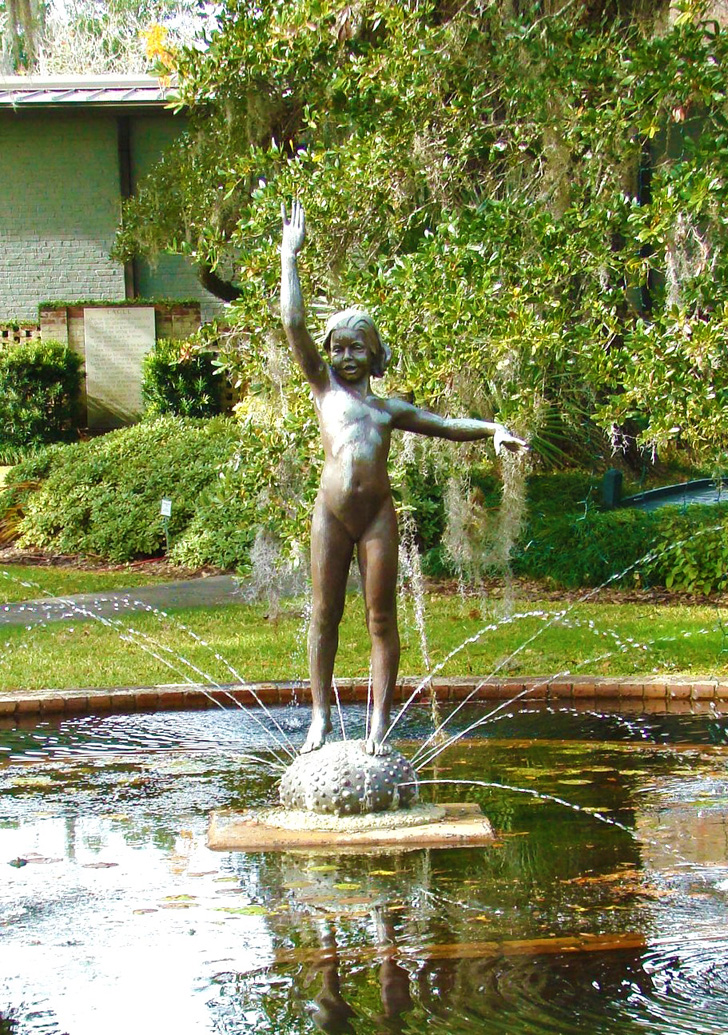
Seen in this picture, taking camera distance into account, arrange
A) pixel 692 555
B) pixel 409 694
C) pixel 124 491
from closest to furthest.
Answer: pixel 409 694
pixel 692 555
pixel 124 491

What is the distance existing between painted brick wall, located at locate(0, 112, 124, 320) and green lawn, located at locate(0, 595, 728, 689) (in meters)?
12.1

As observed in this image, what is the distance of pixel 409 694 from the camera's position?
855cm

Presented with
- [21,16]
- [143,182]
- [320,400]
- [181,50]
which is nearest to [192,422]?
[143,182]

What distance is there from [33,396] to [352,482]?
15.1m

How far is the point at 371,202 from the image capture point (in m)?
10.5

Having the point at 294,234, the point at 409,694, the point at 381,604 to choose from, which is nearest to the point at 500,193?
the point at 409,694

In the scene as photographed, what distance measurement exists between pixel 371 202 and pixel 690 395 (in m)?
3.10

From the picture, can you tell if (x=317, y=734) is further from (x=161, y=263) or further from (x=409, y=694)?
(x=161, y=263)

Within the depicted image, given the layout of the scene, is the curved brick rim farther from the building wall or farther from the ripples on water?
the building wall

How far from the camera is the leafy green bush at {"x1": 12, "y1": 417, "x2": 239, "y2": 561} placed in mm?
15711

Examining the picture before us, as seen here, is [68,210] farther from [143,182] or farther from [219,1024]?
[219,1024]

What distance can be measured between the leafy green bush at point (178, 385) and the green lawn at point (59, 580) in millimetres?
5017

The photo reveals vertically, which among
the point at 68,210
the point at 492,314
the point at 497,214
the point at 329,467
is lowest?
the point at 329,467

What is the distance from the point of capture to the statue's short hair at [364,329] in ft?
18.8
